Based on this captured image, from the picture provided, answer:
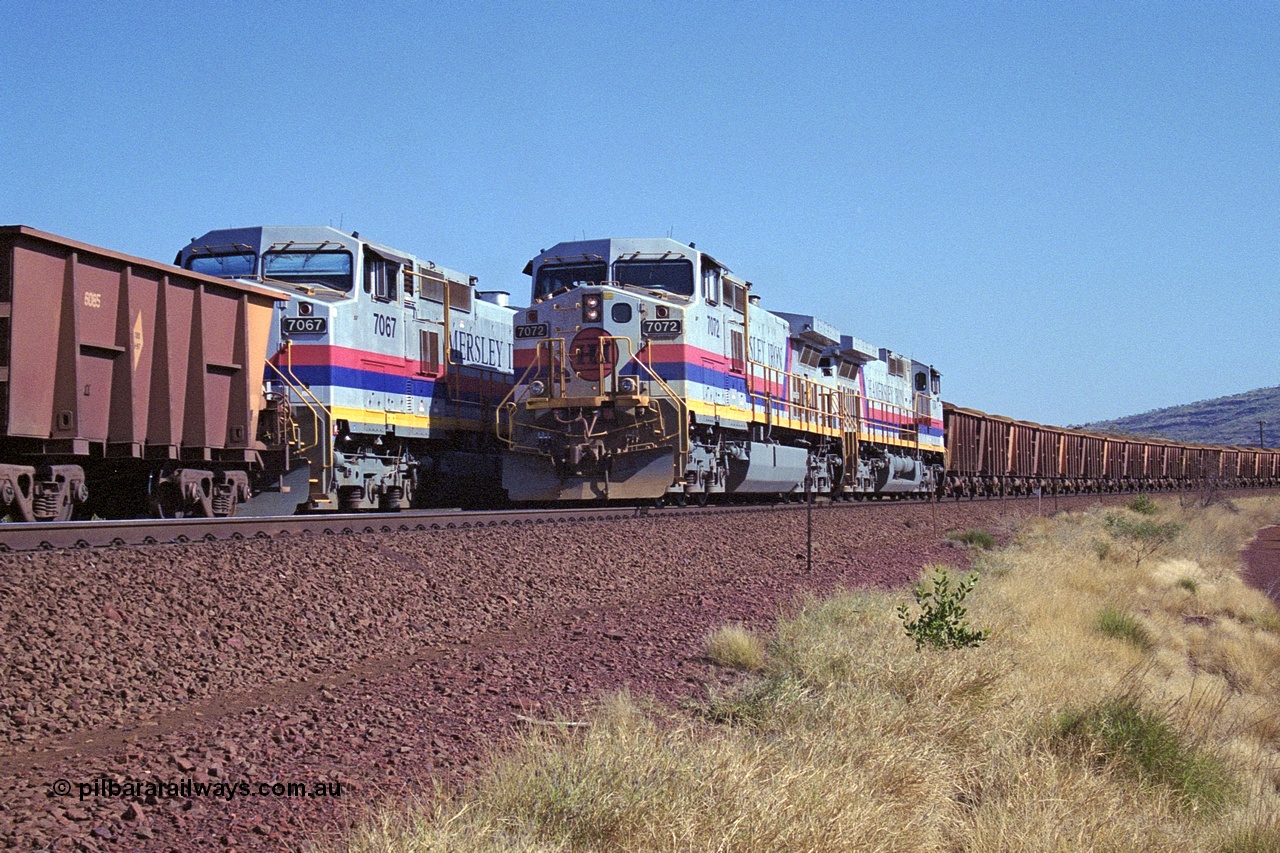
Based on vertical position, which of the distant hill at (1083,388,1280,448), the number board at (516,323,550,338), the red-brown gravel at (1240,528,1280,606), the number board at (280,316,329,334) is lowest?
the red-brown gravel at (1240,528,1280,606)

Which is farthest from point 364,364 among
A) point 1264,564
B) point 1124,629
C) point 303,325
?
point 1264,564

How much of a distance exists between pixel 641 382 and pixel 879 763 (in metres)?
11.9

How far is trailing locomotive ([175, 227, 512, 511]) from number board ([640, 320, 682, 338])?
11.0 ft

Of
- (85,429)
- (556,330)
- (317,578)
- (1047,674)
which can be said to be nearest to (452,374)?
(556,330)

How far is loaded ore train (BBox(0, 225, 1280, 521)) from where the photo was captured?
34.0 feet

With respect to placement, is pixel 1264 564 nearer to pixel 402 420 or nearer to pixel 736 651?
pixel 402 420

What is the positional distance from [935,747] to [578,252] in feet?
43.6

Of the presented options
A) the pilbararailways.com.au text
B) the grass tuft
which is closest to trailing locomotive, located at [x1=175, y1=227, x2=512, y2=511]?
the grass tuft

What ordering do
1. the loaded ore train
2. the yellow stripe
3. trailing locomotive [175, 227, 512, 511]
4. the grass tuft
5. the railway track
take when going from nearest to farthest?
the grass tuft < the railway track < the loaded ore train < trailing locomotive [175, 227, 512, 511] < the yellow stripe

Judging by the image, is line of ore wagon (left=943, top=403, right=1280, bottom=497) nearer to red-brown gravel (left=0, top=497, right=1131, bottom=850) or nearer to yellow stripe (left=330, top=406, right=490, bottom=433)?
yellow stripe (left=330, top=406, right=490, bottom=433)

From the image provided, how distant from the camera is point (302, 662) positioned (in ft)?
22.9

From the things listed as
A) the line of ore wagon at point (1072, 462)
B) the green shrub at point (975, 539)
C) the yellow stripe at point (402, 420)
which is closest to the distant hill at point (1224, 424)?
the line of ore wagon at point (1072, 462)

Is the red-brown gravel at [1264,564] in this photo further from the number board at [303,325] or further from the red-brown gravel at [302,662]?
the number board at [303,325]

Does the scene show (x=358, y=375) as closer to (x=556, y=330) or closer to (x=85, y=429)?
(x=556, y=330)
